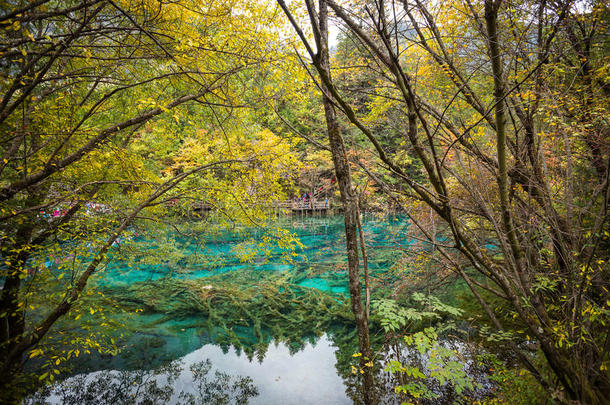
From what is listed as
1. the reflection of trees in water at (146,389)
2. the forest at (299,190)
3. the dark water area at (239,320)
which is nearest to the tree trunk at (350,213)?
the forest at (299,190)

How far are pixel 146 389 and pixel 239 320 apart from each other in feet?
9.01

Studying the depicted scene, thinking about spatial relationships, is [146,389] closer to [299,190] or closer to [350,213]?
[299,190]

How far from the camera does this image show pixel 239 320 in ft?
24.6

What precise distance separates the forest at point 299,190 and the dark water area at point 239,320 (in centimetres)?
6

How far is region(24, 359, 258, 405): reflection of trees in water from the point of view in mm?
4680

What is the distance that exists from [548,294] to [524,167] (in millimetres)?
1382

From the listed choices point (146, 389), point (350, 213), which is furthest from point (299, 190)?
point (146, 389)

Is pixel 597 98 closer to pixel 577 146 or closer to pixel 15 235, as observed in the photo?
pixel 577 146

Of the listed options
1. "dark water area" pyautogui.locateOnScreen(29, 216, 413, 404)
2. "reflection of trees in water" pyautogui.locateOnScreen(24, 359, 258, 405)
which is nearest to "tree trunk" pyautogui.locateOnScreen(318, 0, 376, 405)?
"dark water area" pyautogui.locateOnScreen(29, 216, 413, 404)

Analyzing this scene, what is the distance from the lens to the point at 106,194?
16.0 ft

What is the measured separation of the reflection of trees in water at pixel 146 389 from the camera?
4.68 meters

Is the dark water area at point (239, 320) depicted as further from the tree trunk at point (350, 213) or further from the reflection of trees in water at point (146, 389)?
the tree trunk at point (350, 213)

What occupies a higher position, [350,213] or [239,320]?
[350,213]

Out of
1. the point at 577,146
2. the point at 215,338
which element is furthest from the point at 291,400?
the point at 577,146
